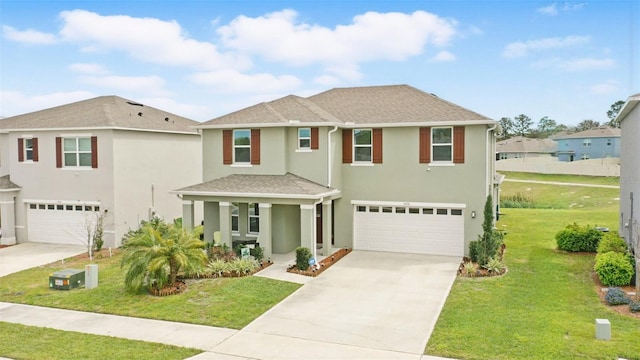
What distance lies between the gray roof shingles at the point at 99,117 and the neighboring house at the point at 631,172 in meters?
16.7

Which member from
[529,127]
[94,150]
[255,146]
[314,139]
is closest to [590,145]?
[529,127]

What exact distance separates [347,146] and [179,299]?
9372mm

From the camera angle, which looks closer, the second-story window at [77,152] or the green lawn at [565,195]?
the second-story window at [77,152]

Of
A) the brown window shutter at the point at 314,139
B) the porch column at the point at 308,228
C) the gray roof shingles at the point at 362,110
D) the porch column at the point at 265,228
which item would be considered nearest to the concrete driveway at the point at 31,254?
the gray roof shingles at the point at 362,110

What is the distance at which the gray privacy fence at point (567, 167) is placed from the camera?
50000 millimetres

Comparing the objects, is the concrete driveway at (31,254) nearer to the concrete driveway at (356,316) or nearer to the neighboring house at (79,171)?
the neighboring house at (79,171)

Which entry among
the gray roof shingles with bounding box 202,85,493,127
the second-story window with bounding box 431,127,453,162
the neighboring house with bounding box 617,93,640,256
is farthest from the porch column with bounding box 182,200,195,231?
the neighboring house with bounding box 617,93,640,256

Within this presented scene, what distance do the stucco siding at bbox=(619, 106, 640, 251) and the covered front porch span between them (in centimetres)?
982

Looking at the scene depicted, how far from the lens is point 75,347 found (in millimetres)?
10258

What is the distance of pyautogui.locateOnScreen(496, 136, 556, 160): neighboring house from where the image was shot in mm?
69750

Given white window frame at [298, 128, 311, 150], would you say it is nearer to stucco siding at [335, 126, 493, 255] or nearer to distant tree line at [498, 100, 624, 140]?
stucco siding at [335, 126, 493, 255]

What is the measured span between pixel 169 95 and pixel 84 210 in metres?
14.7

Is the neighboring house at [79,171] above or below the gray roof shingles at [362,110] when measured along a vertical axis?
below

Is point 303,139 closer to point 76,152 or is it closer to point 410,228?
point 410,228
